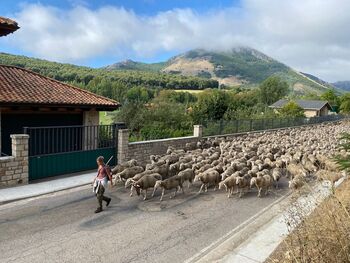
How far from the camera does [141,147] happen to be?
55.8ft

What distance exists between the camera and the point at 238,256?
22.0 feet

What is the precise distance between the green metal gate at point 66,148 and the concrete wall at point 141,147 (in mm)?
369

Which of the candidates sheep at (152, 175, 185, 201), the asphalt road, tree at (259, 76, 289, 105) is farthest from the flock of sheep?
tree at (259, 76, 289, 105)

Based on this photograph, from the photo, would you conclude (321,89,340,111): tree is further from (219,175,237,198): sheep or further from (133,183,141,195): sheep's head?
(133,183,141,195): sheep's head

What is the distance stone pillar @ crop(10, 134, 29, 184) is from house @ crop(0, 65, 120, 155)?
2.17 meters

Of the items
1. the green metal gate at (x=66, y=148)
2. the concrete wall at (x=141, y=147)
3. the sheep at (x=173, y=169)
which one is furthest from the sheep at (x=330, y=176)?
the green metal gate at (x=66, y=148)

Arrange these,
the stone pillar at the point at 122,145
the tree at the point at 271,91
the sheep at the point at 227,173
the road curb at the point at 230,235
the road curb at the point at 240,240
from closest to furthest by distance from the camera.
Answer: the road curb at the point at 240,240
the road curb at the point at 230,235
the sheep at the point at 227,173
the stone pillar at the point at 122,145
the tree at the point at 271,91

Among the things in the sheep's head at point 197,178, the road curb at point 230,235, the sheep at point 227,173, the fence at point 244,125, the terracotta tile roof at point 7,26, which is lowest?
the road curb at point 230,235

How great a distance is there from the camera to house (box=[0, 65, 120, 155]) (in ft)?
46.1

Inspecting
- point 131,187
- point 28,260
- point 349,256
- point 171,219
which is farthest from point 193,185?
point 349,256

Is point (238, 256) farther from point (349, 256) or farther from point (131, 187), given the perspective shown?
point (131, 187)

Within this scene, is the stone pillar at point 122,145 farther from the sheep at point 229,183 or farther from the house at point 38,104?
the sheep at point 229,183

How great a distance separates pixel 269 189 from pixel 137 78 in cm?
8519

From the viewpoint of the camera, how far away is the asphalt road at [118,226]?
705cm
